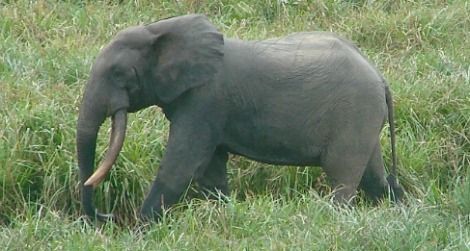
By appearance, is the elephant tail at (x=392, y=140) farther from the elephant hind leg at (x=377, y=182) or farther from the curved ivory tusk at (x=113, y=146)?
the curved ivory tusk at (x=113, y=146)

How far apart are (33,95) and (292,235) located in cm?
244

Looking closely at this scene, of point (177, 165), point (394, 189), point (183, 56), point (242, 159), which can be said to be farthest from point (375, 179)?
point (183, 56)

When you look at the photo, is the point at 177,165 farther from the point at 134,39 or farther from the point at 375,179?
the point at 375,179

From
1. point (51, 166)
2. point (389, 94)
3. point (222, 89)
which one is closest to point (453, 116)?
point (389, 94)

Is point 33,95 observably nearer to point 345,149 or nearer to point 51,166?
point 51,166

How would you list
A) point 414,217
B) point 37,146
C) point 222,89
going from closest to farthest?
point 414,217 → point 222,89 → point 37,146

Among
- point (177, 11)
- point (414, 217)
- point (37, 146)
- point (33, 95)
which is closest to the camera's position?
point (414, 217)

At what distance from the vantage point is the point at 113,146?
723 cm

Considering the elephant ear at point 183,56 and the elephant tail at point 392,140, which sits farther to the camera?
the elephant tail at point 392,140

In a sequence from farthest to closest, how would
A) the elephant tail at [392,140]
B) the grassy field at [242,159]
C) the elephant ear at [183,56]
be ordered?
the elephant tail at [392,140], the elephant ear at [183,56], the grassy field at [242,159]

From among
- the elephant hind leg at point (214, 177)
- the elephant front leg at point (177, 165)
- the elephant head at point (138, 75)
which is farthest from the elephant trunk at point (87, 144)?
the elephant hind leg at point (214, 177)

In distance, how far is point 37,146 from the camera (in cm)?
785

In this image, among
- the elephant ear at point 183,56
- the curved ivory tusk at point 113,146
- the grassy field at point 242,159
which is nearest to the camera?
the grassy field at point 242,159

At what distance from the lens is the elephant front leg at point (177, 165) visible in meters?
7.24
